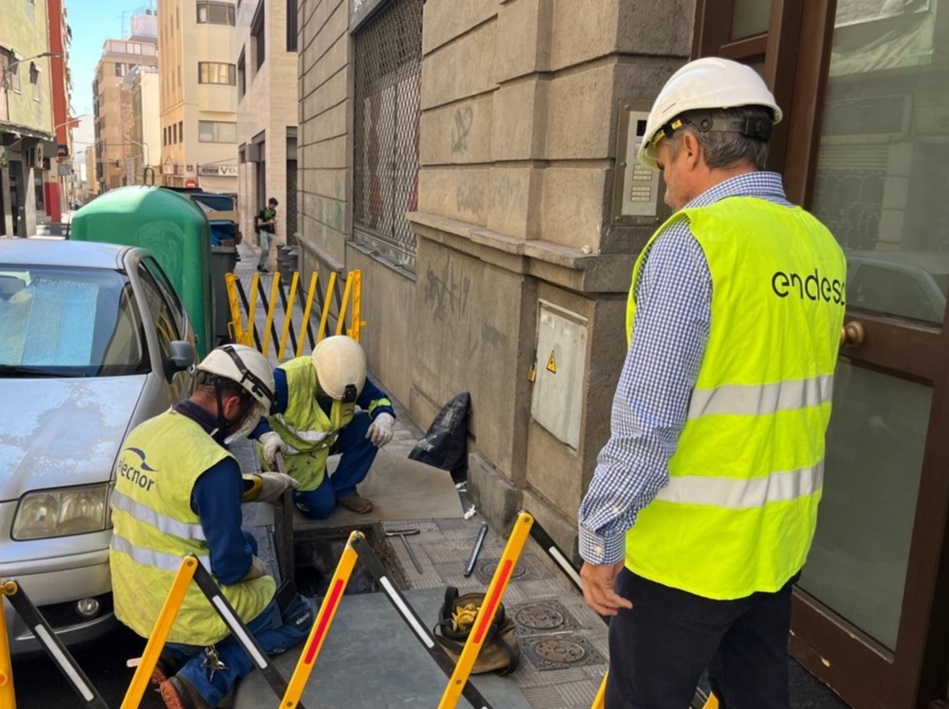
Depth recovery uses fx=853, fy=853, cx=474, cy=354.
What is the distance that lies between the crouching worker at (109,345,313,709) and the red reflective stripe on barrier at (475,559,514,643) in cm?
106

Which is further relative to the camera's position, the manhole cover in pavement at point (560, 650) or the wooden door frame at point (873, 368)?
the manhole cover in pavement at point (560, 650)

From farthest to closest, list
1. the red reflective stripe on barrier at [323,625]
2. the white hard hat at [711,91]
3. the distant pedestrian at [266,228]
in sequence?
the distant pedestrian at [266,228] → the red reflective stripe on barrier at [323,625] → the white hard hat at [711,91]

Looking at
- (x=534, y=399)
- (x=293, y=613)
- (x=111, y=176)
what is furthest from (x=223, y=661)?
(x=111, y=176)

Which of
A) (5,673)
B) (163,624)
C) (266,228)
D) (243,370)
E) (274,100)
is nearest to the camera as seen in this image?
(5,673)

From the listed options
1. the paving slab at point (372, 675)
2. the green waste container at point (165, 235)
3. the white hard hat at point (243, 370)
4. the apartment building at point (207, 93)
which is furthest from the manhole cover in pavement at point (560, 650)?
the apartment building at point (207, 93)

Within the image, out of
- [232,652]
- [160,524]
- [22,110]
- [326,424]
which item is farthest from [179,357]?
[22,110]

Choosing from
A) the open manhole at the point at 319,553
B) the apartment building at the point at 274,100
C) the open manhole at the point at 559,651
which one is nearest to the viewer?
the open manhole at the point at 559,651

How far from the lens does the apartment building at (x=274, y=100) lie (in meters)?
24.8

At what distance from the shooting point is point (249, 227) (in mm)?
35406

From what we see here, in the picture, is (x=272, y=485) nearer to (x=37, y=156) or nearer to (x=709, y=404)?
(x=709, y=404)

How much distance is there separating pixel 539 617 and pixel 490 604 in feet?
4.79

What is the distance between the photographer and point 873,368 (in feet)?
10.0

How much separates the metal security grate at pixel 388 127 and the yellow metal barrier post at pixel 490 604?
6135mm

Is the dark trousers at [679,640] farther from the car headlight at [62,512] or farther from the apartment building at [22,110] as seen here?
the apartment building at [22,110]
